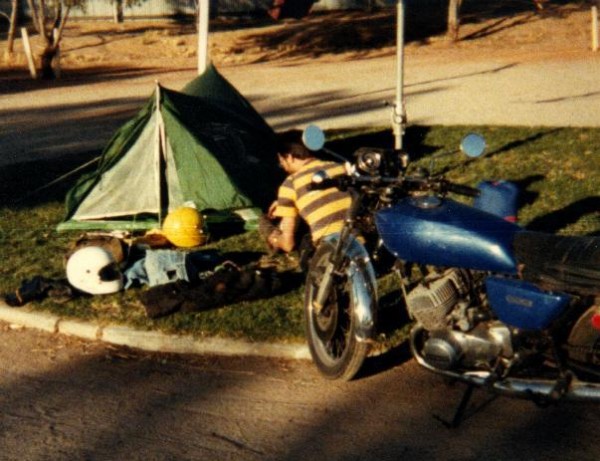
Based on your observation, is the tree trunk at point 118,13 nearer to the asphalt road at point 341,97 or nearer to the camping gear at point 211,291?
the asphalt road at point 341,97

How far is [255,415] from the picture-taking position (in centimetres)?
524

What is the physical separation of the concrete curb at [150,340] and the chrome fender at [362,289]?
859 mm

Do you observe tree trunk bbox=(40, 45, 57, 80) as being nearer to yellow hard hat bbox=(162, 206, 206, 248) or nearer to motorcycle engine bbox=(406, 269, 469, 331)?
yellow hard hat bbox=(162, 206, 206, 248)

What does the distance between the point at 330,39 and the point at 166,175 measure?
26.1 m

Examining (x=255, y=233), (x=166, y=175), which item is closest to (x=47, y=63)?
(x=166, y=175)

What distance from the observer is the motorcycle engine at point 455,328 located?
4777 millimetres

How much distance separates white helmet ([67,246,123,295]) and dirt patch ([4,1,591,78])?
2144 cm

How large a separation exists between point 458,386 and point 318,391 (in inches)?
31.5

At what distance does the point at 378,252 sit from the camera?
5.61 meters

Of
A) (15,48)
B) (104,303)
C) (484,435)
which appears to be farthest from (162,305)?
(15,48)

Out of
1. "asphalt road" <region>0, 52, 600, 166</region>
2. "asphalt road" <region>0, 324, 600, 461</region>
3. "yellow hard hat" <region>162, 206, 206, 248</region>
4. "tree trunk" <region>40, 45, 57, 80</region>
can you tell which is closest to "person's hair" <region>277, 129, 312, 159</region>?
"yellow hard hat" <region>162, 206, 206, 248</region>

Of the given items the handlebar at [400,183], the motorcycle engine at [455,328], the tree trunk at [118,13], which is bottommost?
the tree trunk at [118,13]

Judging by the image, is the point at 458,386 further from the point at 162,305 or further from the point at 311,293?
the point at 162,305

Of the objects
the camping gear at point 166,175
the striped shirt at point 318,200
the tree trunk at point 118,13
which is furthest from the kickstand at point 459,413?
the tree trunk at point 118,13
